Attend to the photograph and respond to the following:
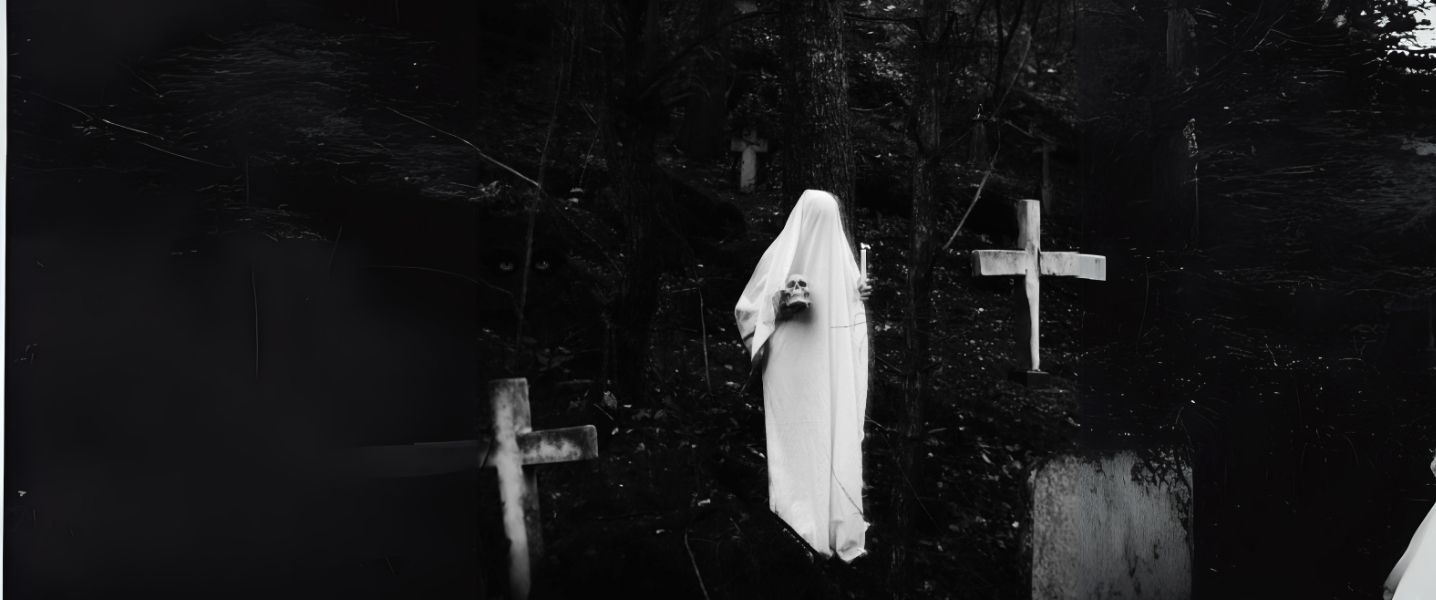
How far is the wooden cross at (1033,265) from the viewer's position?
370 cm

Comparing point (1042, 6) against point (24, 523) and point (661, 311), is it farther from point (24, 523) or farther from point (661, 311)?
point (24, 523)

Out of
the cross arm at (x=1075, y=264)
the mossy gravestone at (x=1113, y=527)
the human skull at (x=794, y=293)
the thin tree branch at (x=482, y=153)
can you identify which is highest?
the thin tree branch at (x=482, y=153)

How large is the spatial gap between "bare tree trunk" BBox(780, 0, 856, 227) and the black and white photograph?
0.01 meters

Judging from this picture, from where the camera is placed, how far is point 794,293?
319 cm

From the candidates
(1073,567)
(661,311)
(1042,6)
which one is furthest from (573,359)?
(1042,6)

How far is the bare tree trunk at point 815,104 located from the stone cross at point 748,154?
99mm

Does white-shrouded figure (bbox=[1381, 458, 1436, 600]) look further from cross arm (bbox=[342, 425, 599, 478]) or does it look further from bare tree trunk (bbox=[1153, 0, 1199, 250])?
cross arm (bbox=[342, 425, 599, 478])

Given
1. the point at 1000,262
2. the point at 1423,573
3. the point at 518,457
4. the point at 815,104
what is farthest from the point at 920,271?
the point at 1423,573

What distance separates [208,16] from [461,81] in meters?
0.67

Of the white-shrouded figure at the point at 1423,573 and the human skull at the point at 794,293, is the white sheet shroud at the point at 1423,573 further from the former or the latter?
the human skull at the point at 794,293

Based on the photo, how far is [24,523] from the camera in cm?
237

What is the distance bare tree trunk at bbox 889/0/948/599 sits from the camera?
11.4ft

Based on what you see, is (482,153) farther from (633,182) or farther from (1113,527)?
(1113,527)

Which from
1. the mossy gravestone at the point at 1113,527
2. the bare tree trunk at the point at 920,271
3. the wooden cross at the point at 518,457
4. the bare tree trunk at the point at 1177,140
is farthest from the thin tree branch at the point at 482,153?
the bare tree trunk at the point at 1177,140
